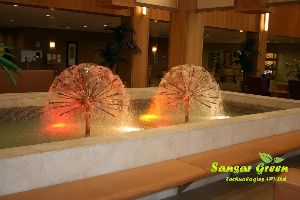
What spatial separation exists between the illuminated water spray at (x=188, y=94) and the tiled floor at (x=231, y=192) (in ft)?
7.71

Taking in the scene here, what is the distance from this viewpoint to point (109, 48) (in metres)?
10.2

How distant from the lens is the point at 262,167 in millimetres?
4367

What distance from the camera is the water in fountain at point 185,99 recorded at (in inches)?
243

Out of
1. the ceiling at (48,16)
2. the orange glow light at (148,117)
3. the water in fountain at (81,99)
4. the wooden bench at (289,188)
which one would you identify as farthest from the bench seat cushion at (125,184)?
the ceiling at (48,16)

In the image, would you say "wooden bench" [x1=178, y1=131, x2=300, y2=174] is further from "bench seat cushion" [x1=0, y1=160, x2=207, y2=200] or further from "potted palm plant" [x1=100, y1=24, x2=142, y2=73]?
"potted palm plant" [x1=100, y1=24, x2=142, y2=73]

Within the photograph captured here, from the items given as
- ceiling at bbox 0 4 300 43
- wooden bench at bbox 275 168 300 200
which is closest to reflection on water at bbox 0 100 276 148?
wooden bench at bbox 275 168 300 200

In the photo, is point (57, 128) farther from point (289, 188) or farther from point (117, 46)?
point (117, 46)

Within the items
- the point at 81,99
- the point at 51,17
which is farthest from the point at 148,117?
the point at 51,17

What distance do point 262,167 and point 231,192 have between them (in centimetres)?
86

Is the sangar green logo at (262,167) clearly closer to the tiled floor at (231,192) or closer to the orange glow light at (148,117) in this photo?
the tiled floor at (231,192)

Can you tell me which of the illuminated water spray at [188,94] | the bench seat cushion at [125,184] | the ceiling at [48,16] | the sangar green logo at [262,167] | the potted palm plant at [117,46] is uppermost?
the ceiling at [48,16]

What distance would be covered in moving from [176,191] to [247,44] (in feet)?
35.8

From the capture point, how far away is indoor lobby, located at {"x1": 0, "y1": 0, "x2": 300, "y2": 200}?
103 inches

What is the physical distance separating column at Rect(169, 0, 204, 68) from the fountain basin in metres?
4.83
